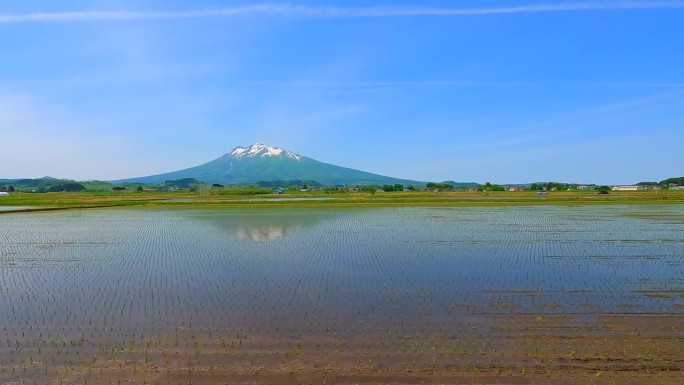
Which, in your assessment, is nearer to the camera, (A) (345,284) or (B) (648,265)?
(A) (345,284)

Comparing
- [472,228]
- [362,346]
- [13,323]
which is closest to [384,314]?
[362,346]

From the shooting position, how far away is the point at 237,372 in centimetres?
488

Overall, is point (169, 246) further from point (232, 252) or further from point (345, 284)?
point (345, 284)

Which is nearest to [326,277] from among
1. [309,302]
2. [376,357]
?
[309,302]

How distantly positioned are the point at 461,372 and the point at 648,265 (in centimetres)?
796

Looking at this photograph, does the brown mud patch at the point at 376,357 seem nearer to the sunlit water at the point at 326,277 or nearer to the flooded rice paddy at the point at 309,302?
the flooded rice paddy at the point at 309,302

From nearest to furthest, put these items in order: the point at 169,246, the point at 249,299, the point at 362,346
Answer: the point at 362,346 < the point at 249,299 < the point at 169,246

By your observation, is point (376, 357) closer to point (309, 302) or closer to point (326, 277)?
point (309, 302)

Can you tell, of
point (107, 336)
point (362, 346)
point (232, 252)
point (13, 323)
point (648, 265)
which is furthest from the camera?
point (232, 252)

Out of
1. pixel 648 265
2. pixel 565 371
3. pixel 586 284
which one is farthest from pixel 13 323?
pixel 648 265

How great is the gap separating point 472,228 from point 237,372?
1465 centimetres

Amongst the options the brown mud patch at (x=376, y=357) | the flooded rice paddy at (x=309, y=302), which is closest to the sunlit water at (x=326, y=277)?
the flooded rice paddy at (x=309, y=302)

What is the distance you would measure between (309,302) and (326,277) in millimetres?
1923

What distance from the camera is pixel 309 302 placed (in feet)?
24.8
